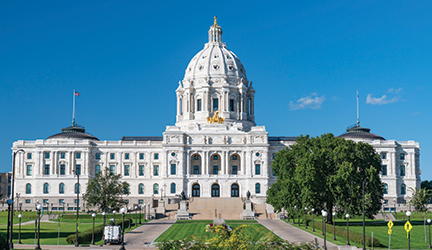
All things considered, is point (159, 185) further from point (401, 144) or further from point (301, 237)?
point (301, 237)

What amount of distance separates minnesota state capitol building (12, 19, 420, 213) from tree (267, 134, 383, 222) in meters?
40.4

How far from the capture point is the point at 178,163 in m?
130

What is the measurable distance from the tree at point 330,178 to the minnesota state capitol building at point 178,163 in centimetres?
4043

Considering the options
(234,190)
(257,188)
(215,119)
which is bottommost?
(234,190)

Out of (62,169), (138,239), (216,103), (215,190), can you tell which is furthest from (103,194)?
(216,103)

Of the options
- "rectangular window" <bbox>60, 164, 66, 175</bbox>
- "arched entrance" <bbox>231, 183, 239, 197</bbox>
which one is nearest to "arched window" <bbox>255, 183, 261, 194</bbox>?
"arched entrance" <bbox>231, 183, 239, 197</bbox>

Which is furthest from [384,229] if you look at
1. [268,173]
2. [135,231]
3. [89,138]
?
[89,138]

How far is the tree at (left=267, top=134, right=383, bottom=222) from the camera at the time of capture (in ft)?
262

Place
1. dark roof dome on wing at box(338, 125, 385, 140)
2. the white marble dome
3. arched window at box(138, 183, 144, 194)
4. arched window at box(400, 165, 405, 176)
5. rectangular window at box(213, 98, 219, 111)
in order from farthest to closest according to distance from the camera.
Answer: the white marble dome, rectangular window at box(213, 98, 219, 111), dark roof dome on wing at box(338, 125, 385, 140), arched window at box(400, 165, 405, 176), arched window at box(138, 183, 144, 194)

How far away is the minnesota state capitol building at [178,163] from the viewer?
130m

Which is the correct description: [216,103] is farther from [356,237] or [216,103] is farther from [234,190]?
[356,237]

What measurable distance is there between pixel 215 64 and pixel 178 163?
31.3 meters

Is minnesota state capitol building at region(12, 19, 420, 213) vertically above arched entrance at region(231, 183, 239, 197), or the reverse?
minnesota state capitol building at region(12, 19, 420, 213)

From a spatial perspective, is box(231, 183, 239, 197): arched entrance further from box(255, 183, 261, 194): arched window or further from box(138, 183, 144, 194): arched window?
box(138, 183, 144, 194): arched window
